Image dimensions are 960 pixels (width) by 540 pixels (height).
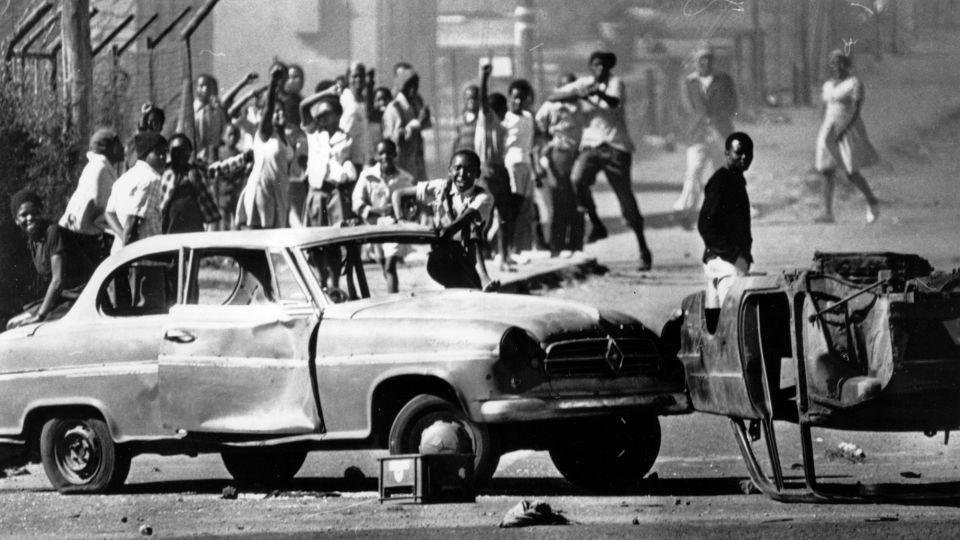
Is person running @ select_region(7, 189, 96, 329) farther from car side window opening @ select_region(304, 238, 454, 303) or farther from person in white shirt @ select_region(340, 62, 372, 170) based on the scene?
person in white shirt @ select_region(340, 62, 372, 170)

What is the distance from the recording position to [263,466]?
11906 millimetres

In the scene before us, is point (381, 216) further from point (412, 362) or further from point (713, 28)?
point (412, 362)

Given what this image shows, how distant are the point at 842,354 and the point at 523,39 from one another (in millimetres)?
10611

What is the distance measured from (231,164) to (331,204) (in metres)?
1.20

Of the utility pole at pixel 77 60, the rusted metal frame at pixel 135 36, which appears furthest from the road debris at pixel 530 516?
the rusted metal frame at pixel 135 36

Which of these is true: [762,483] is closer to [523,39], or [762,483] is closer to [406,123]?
[406,123]

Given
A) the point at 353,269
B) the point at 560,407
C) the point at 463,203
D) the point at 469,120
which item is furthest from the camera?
the point at 469,120

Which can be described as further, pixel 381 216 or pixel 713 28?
pixel 713 28

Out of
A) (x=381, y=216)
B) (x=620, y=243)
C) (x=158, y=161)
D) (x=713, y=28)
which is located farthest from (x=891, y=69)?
(x=158, y=161)

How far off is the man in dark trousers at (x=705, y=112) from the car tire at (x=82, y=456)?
992cm

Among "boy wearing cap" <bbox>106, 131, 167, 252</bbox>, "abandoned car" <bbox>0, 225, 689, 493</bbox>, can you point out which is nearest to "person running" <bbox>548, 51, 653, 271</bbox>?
"boy wearing cap" <bbox>106, 131, 167, 252</bbox>

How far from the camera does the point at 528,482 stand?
11.5 metres

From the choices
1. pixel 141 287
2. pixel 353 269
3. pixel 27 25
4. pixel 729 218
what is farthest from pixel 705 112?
pixel 353 269

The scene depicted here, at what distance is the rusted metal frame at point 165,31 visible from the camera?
20.0m
